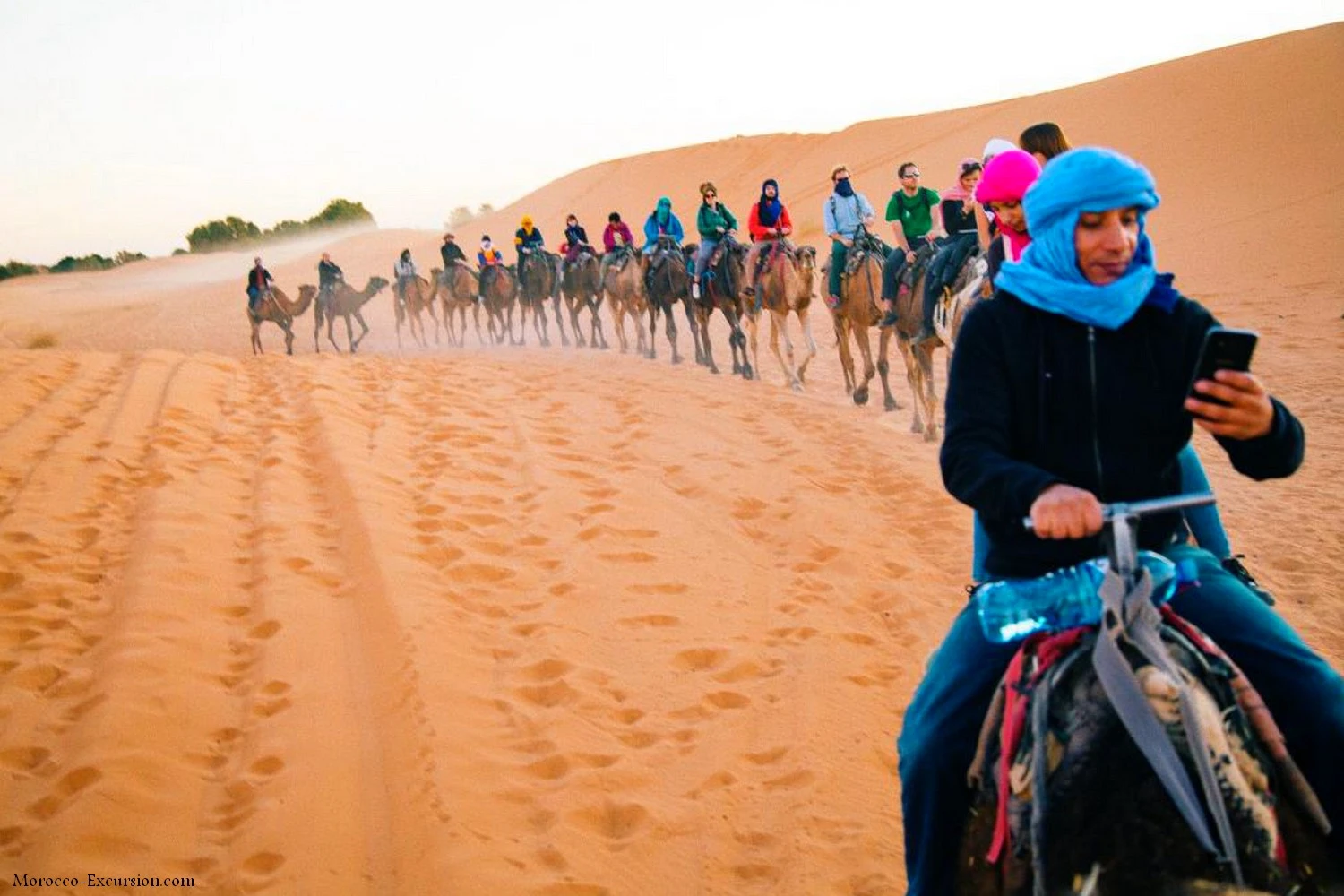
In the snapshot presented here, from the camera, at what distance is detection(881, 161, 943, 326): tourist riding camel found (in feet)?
35.3

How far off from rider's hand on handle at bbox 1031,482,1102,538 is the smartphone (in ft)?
1.22

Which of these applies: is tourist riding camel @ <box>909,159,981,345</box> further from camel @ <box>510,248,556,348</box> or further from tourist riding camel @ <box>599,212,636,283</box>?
camel @ <box>510,248,556,348</box>

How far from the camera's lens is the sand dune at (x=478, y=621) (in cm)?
386

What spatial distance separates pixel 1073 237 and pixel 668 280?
15531 mm

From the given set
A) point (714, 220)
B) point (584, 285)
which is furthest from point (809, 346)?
point (584, 285)

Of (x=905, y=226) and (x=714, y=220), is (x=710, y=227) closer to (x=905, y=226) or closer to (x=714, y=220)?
(x=714, y=220)

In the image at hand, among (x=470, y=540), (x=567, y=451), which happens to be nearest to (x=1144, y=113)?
(x=567, y=451)

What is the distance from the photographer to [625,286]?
1978 centimetres

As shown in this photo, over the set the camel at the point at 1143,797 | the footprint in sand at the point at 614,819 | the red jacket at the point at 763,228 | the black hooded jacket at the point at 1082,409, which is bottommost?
the footprint in sand at the point at 614,819

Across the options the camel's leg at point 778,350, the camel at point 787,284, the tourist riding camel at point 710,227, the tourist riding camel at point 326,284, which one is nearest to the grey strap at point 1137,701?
the camel's leg at point 778,350

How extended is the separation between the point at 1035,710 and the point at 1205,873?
0.38 meters

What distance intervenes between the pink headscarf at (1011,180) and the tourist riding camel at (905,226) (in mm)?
5285

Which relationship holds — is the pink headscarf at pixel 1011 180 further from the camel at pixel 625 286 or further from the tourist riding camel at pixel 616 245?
the tourist riding camel at pixel 616 245

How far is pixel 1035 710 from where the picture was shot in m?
2.05
